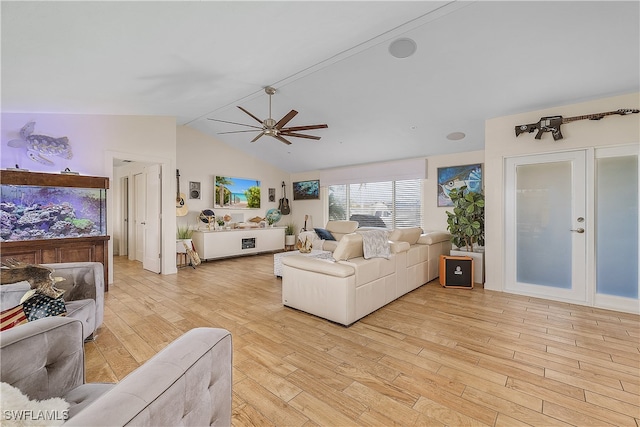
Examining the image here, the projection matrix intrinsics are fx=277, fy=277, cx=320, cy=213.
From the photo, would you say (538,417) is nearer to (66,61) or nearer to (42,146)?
(66,61)

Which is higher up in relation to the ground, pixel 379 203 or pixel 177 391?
pixel 379 203

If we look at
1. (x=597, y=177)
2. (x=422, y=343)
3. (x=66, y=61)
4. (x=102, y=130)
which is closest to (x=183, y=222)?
(x=102, y=130)

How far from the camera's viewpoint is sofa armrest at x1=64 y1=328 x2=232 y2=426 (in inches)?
24.4

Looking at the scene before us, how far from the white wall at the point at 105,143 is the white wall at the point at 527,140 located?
17.7 ft

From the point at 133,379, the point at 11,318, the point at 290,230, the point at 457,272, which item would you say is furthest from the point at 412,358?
the point at 290,230

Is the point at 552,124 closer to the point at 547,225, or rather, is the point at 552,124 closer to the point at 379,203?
the point at 547,225

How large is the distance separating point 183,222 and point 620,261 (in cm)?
739

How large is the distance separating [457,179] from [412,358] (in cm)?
425

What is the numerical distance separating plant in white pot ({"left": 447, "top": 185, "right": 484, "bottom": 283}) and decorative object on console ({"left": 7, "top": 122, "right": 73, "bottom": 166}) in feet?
19.6

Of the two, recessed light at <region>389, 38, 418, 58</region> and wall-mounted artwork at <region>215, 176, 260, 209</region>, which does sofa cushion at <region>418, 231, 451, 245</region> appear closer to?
recessed light at <region>389, 38, 418, 58</region>

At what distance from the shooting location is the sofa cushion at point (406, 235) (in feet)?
12.7

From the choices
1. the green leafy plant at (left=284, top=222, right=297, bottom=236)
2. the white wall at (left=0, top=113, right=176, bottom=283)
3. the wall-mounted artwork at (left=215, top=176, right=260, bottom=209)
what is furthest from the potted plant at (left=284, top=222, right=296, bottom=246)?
the white wall at (left=0, top=113, right=176, bottom=283)

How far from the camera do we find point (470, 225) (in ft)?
14.3

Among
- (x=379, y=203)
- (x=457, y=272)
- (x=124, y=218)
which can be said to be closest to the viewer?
(x=457, y=272)
